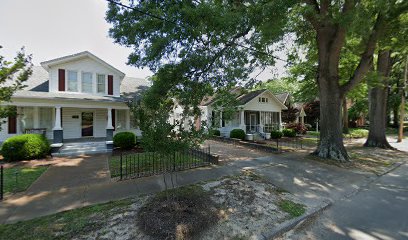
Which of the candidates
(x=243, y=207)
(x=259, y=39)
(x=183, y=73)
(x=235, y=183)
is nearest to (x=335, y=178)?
(x=235, y=183)

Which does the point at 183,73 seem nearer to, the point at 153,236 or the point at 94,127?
the point at 153,236

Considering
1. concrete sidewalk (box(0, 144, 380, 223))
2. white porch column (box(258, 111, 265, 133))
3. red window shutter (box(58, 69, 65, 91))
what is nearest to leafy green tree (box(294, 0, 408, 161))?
concrete sidewalk (box(0, 144, 380, 223))

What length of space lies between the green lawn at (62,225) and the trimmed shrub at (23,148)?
7820 mm

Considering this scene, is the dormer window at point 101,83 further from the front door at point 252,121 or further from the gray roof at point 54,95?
the front door at point 252,121

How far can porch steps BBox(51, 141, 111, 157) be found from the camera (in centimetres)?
1163

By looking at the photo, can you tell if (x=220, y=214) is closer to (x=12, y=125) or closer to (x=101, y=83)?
(x=101, y=83)

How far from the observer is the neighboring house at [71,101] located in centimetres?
1247


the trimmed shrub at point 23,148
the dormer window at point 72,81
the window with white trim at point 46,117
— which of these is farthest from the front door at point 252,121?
the trimmed shrub at point 23,148

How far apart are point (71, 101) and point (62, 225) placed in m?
10.7

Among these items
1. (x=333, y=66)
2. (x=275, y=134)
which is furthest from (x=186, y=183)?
(x=275, y=134)

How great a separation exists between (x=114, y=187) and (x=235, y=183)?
3823 millimetres

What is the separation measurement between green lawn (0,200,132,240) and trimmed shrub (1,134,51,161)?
782cm

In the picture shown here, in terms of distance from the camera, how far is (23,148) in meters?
10.3

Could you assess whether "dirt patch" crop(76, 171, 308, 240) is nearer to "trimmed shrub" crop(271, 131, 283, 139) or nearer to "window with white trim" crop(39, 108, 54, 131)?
"window with white trim" crop(39, 108, 54, 131)
